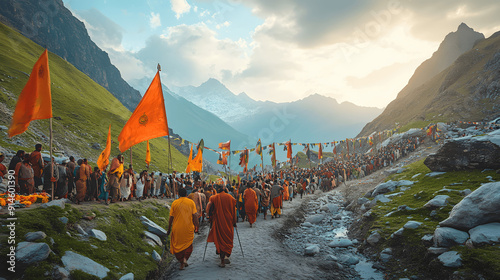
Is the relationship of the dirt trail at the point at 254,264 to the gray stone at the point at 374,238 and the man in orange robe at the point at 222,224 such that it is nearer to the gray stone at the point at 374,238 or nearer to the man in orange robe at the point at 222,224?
the man in orange robe at the point at 222,224

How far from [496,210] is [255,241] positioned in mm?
8176

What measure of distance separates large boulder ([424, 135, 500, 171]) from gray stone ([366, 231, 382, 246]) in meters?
6.69

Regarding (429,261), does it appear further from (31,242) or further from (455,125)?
(455,125)

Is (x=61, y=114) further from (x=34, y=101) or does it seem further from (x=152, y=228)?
(x=152, y=228)

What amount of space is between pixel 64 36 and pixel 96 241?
190 m

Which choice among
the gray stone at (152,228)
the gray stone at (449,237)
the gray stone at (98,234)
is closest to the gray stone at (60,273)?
the gray stone at (98,234)

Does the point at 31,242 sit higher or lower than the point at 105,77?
lower

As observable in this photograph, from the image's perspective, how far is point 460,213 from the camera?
23.5ft

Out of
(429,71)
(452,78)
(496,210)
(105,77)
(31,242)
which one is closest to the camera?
(31,242)

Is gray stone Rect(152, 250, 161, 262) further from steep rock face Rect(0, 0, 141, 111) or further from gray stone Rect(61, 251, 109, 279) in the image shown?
steep rock face Rect(0, 0, 141, 111)

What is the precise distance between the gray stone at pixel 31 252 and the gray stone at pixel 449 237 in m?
9.98

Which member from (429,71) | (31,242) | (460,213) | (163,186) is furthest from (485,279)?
(429,71)

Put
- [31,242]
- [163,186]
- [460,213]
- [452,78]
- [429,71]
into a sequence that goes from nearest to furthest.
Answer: [31,242] → [460,213] → [163,186] → [452,78] → [429,71]

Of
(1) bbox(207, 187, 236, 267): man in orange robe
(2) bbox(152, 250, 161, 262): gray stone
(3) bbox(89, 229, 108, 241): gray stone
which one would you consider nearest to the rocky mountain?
(1) bbox(207, 187, 236, 267): man in orange robe
